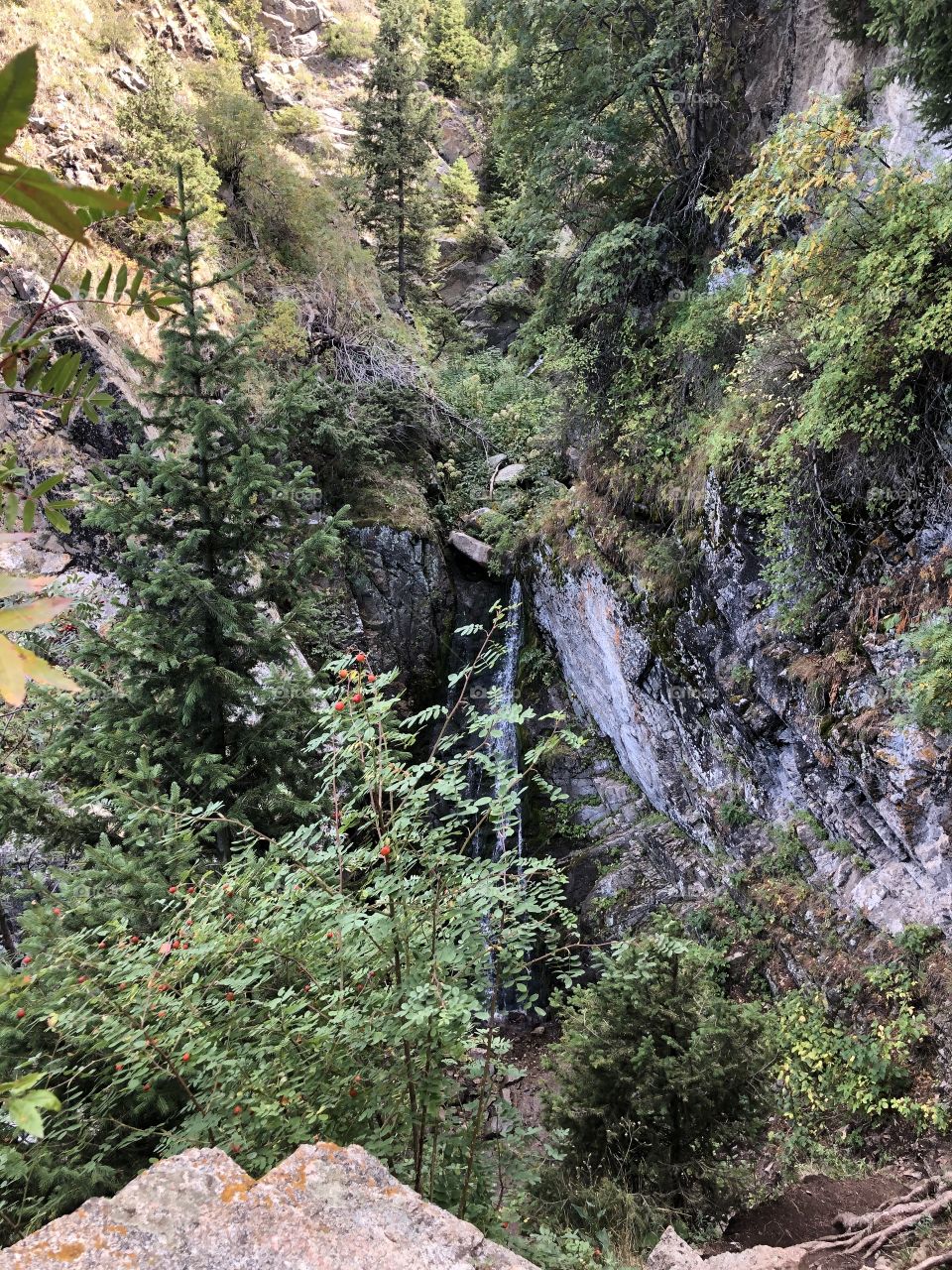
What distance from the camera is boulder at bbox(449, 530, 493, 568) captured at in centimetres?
1191

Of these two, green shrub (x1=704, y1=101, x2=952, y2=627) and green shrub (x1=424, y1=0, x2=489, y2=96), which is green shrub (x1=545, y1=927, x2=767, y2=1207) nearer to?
green shrub (x1=704, y1=101, x2=952, y2=627)

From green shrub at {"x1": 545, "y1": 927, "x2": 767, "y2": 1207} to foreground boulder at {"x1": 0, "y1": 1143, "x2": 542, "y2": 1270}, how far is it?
271 centimetres

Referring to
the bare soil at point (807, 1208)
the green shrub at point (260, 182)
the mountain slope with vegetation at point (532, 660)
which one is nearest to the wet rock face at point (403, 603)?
the mountain slope with vegetation at point (532, 660)

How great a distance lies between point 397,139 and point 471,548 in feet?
32.6

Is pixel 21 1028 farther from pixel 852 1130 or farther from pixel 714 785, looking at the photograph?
pixel 714 785

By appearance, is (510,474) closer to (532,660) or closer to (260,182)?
(532,660)

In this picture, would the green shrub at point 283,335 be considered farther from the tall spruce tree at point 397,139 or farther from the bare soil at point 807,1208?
the bare soil at point 807,1208

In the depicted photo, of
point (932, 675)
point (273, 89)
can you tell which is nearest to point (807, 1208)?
point (932, 675)

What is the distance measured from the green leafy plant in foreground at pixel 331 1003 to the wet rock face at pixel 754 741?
399 cm

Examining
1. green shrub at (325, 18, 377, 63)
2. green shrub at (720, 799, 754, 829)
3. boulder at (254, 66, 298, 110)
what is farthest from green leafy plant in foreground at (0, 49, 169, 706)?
green shrub at (325, 18, 377, 63)

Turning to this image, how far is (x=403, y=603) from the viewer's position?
11125mm

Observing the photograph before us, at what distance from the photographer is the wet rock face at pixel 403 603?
1084 cm

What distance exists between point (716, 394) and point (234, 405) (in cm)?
509

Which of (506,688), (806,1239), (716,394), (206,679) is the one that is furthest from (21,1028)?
(506,688)
